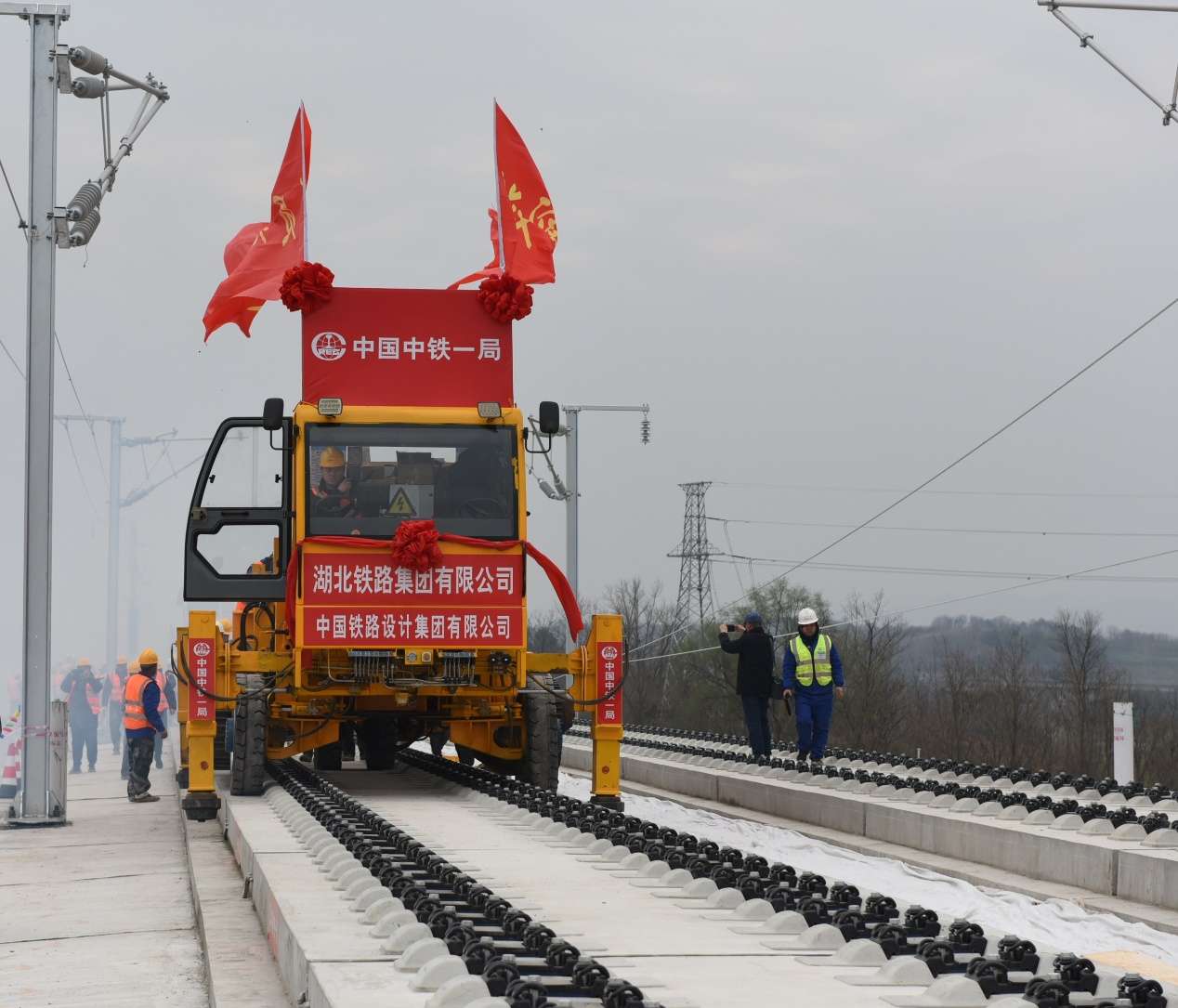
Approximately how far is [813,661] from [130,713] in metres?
8.89

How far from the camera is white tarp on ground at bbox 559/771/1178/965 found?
9.51 m

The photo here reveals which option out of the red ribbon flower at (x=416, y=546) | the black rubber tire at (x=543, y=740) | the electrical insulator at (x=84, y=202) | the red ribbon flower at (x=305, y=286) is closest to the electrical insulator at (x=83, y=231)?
the electrical insulator at (x=84, y=202)

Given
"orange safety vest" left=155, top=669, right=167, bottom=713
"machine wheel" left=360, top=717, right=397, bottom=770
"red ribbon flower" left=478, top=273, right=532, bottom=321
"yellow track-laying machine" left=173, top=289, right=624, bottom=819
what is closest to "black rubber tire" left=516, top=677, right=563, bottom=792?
"yellow track-laying machine" left=173, top=289, right=624, bottom=819

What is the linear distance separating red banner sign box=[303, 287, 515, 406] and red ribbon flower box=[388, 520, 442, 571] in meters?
1.23

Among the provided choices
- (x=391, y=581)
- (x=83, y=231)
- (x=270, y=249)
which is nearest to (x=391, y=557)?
(x=391, y=581)

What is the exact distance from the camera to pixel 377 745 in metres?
18.7

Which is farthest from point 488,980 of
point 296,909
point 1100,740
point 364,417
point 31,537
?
point 1100,740

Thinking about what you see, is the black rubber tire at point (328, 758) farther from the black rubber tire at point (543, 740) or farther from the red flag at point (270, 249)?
the red flag at point (270, 249)

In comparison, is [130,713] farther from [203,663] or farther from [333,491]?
[333,491]

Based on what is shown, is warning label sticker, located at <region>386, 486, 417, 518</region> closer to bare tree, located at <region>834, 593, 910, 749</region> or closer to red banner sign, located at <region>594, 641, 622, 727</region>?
red banner sign, located at <region>594, 641, 622, 727</region>

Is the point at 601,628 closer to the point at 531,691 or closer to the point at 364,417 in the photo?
the point at 531,691

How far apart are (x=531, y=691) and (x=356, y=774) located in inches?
129

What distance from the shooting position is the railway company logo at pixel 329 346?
1526 cm

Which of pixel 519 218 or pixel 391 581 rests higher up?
pixel 519 218
